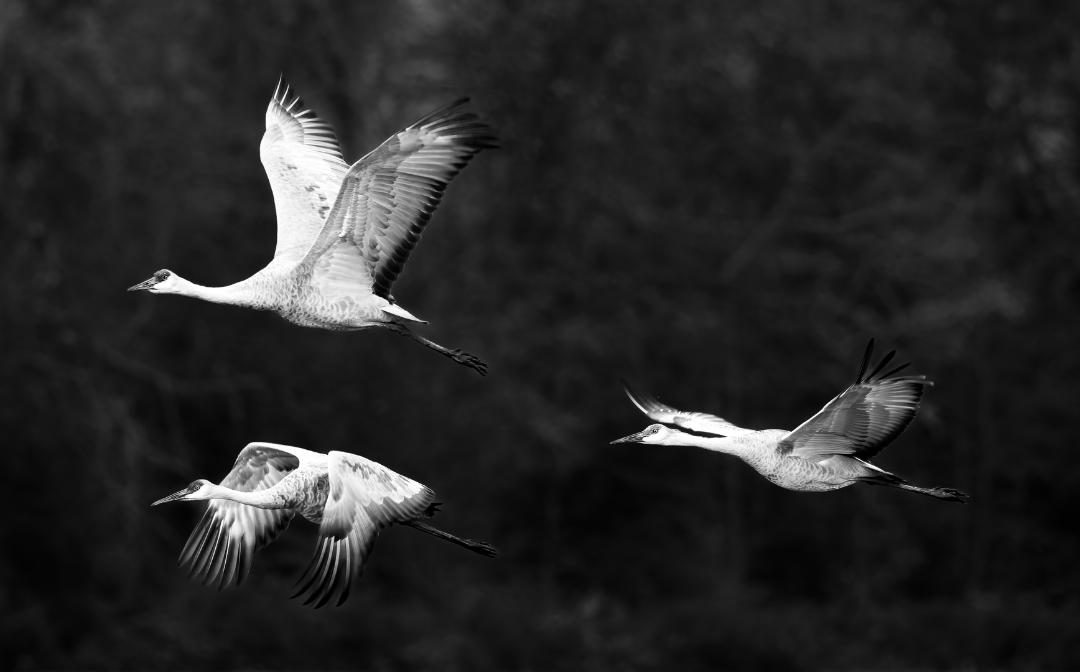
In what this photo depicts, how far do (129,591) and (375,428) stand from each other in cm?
415

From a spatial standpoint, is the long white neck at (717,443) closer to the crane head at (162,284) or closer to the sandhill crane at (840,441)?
the sandhill crane at (840,441)

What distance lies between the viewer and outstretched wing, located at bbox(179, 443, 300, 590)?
10.7m

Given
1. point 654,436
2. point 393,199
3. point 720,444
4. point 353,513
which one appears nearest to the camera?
point 353,513

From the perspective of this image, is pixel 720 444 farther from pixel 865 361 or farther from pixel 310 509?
pixel 310 509

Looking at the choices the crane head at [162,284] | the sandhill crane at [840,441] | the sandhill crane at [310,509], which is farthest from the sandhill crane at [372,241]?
the sandhill crane at [840,441]

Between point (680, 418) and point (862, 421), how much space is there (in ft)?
5.79

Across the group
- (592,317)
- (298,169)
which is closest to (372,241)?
(298,169)

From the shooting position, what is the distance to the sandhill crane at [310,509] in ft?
30.2

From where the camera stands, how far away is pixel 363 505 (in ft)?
30.5

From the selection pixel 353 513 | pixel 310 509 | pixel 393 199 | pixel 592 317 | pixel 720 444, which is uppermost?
pixel 592 317

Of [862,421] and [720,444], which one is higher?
[862,421]

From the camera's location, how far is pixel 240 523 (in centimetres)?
1080

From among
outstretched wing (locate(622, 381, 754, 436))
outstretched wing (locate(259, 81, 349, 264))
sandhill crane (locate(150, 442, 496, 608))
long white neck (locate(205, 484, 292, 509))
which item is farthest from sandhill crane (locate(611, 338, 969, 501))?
outstretched wing (locate(259, 81, 349, 264))

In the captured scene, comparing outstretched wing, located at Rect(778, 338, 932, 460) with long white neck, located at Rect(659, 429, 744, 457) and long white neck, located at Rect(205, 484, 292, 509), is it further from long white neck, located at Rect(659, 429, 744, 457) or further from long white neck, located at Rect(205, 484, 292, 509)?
long white neck, located at Rect(205, 484, 292, 509)
